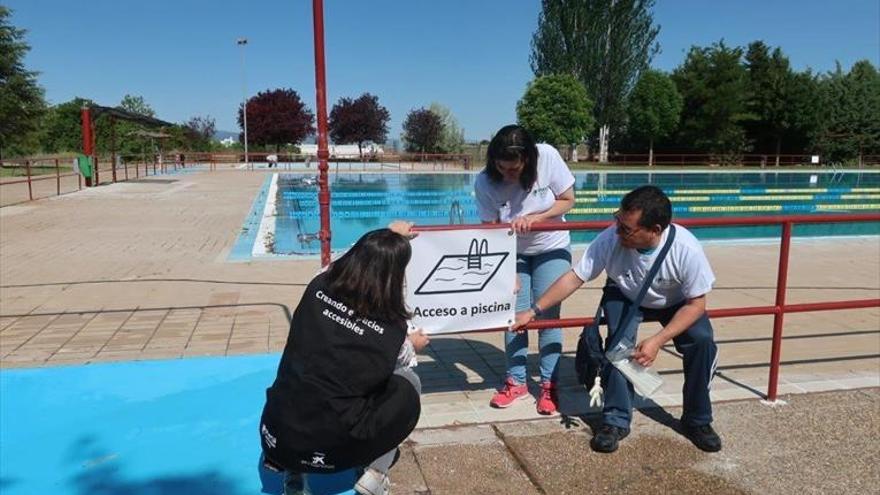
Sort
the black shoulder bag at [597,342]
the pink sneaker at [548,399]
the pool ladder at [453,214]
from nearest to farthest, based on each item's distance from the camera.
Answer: the black shoulder bag at [597,342] → the pink sneaker at [548,399] → the pool ladder at [453,214]

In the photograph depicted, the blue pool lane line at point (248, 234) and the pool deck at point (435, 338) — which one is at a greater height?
the blue pool lane line at point (248, 234)

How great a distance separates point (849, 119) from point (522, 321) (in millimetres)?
54924

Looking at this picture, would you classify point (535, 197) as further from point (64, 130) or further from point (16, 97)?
point (64, 130)

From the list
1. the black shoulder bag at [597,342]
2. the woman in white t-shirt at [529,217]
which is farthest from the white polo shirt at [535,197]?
the black shoulder bag at [597,342]

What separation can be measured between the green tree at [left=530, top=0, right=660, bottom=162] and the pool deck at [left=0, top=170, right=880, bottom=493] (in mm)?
41687

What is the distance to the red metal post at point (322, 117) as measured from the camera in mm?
4012

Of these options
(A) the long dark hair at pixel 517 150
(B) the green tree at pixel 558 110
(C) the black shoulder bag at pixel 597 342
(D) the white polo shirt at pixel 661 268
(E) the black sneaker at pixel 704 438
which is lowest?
(E) the black sneaker at pixel 704 438

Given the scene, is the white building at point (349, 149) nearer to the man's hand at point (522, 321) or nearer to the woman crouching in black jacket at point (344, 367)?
the man's hand at point (522, 321)

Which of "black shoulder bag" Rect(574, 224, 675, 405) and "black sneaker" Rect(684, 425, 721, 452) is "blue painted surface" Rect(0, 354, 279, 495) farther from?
"black sneaker" Rect(684, 425, 721, 452)

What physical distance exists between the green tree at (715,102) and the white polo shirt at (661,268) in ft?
152

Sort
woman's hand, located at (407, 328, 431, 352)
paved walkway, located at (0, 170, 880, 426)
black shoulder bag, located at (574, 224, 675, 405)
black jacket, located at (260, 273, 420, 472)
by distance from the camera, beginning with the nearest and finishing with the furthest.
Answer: black jacket, located at (260, 273, 420, 472), woman's hand, located at (407, 328, 431, 352), black shoulder bag, located at (574, 224, 675, 405), paved walkway, located at (0, 170, 880, 426)

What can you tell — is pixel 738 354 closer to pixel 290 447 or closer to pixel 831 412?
pixel 831 412

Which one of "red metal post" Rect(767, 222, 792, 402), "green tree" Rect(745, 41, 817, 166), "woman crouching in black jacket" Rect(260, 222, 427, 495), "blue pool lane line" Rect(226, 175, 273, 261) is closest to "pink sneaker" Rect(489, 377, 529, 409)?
"woman crouching in black jacket" Rect(260, 222, 427, 495)

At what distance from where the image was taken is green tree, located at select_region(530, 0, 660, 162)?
165 ft
